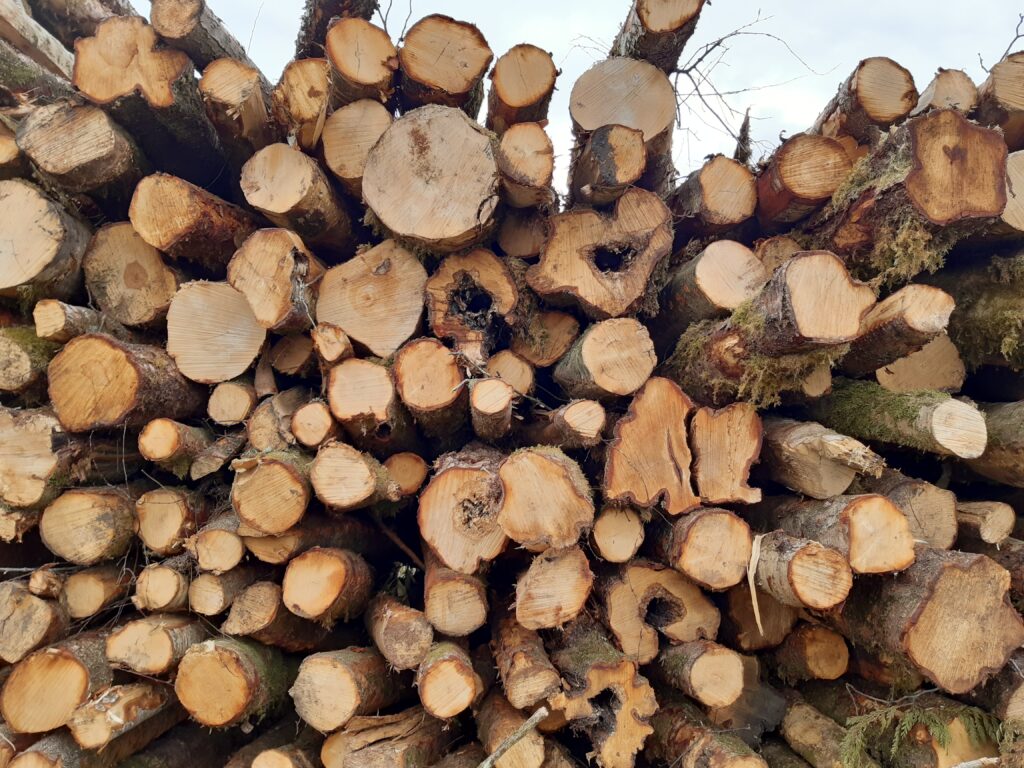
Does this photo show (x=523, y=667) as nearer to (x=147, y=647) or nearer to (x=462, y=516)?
(x=462, y=516)

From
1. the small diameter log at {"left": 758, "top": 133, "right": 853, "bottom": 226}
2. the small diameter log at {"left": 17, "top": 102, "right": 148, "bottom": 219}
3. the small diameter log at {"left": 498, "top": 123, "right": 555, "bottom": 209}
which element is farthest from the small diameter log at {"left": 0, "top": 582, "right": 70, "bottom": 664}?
the small diameter log at {"left": 758, "top": 133, "right": 853, "bottom": 226}

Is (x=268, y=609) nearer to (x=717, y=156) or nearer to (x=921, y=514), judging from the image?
(x=921, y=514)

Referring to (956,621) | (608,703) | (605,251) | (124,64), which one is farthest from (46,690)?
(956,621)

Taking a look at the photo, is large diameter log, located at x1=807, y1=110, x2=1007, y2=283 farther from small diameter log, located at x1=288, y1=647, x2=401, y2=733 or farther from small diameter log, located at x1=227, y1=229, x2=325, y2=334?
small diameter log, located at x1=288, y1=647, x2=401, y2=733

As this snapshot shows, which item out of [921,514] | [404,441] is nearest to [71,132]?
[404,441]

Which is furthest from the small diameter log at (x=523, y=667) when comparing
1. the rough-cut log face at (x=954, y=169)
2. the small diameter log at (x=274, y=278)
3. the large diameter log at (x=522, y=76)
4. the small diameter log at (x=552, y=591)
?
the large diameter log at (x=522, y=76)

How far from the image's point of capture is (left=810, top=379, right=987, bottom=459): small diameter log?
7.41 feet

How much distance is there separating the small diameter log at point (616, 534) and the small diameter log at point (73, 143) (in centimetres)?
275

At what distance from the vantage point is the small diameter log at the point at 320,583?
2.46 m

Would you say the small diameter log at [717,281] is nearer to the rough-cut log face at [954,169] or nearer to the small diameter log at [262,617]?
the rough-cut log face at [954,169]

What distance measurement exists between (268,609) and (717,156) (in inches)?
118

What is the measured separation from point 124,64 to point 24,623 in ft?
8.22

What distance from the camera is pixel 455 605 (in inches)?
97.7

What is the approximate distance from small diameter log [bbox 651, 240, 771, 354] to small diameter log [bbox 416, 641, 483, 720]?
1.83 meters
